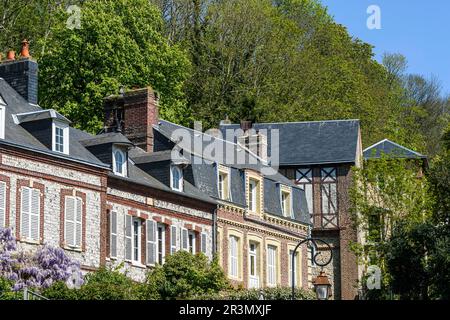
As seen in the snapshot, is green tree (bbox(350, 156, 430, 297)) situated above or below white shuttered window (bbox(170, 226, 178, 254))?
above

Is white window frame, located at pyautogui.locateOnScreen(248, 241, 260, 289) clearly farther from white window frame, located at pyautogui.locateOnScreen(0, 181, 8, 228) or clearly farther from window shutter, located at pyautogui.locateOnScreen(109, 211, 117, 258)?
white window frame, located at pyautogui.locateOnScreen(0, 181, 8, 228)

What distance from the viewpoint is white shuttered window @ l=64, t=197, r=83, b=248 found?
34.2m

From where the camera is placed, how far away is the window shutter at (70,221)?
3419cm

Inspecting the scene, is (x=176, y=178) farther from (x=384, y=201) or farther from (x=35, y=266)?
(x=384, y=201)

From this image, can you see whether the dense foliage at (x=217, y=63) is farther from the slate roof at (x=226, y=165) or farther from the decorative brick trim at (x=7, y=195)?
the decorative brick trim at (x=7, y=195)

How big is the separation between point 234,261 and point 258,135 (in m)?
9.18

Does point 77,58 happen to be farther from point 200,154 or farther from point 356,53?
point 356,53

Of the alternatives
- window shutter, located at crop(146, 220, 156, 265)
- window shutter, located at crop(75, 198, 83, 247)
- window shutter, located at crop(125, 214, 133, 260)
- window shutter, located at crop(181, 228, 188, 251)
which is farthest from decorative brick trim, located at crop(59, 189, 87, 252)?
window shutter, located at crop(181, 228, 188, 251)

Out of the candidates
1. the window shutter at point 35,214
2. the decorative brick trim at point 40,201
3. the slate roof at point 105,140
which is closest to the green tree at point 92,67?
the slate roof at point 105,140

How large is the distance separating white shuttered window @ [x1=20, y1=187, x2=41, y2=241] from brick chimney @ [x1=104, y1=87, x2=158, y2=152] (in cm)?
837

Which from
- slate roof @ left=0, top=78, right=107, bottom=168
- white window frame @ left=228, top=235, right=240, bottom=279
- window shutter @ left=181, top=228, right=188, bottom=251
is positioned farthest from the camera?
white window frame @ left=228, top=235, right=240, bottom=279

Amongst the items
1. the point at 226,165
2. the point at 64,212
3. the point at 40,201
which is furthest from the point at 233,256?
the point at 40,201

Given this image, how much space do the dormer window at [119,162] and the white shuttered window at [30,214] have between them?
3.94m
